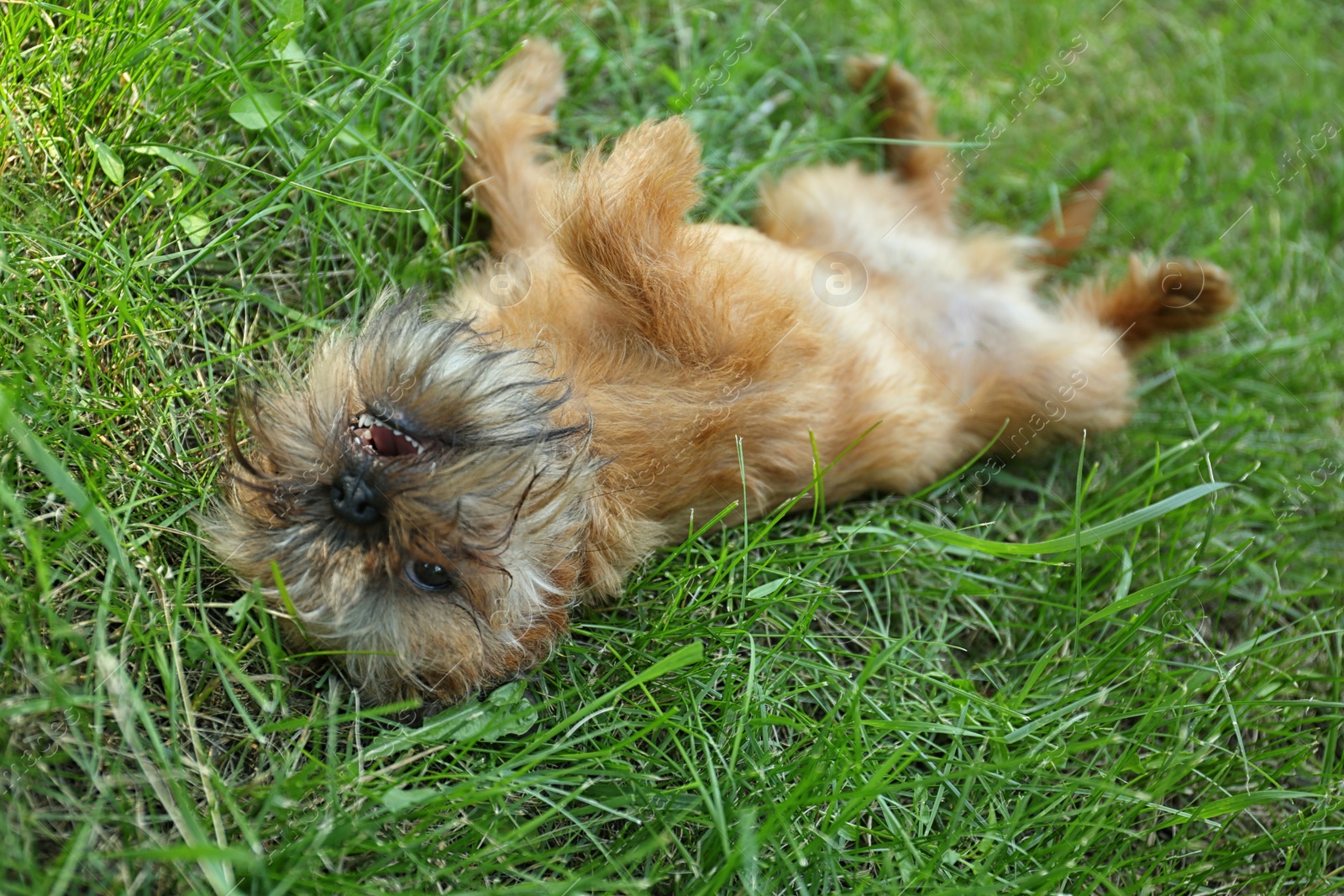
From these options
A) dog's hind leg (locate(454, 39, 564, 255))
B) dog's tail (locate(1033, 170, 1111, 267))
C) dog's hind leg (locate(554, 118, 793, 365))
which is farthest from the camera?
dog's tail (locate(1033, 170, 1111, 267))

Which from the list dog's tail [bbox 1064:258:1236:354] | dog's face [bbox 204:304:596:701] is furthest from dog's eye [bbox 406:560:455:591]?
dog's tail [bbox 1064:258:1236:354]

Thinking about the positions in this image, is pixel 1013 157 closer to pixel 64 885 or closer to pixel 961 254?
pixel 961 254

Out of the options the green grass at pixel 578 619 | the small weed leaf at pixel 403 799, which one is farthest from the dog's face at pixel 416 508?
the small weed leaf at pixel 403 799

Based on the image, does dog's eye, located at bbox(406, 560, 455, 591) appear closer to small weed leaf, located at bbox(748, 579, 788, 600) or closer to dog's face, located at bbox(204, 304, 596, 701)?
dog's face, located at bbox(204, 304, 596, 701)

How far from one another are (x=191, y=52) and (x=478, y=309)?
130 centimetres

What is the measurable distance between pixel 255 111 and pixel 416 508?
63.9 inches

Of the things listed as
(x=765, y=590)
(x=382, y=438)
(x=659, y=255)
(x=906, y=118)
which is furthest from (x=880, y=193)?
(x=382, y=438)

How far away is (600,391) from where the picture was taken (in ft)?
9.79

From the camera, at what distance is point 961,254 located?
13.9 ft

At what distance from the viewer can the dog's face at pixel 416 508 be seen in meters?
2.56

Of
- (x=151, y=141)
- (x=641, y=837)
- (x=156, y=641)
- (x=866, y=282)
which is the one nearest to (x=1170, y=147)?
(x=866, y=282)

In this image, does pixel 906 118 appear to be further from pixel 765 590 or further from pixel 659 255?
pixel 765 590

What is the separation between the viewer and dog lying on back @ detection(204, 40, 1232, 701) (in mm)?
2607

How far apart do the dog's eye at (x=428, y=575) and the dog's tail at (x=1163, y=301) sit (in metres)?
3.30
